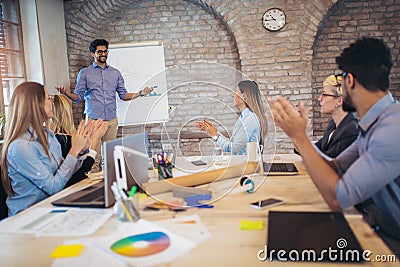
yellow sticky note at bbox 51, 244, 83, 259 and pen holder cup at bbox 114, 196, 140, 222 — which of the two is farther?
pen holder cup at bbox 114, 196, 140, 222

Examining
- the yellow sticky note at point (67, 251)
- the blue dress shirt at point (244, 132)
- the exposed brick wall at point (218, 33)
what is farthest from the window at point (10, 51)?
the yellow sticky note at point (67, 251)

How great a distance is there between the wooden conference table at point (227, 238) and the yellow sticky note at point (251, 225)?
1cm

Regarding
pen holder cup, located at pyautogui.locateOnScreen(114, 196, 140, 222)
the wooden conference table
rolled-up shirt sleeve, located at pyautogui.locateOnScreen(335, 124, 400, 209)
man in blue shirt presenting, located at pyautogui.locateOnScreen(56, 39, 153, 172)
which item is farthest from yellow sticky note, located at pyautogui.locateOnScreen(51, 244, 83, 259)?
man in blue shirt presenting, located at pyautogui.locateOnScreen(56, 39, 153, 172)

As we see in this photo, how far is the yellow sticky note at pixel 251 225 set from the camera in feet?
3.62

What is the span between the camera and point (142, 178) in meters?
1.44

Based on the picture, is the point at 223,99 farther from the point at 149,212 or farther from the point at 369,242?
the point at 369,242

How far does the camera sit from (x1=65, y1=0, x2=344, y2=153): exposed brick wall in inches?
163

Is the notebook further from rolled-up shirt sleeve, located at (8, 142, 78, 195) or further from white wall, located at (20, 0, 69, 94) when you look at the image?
white wall, located at (20, 0, 69, 94)

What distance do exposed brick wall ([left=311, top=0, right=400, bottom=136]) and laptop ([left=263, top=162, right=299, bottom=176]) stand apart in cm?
265

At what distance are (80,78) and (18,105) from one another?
8.62 feet

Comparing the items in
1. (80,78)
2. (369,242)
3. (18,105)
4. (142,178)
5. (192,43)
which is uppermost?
(192,43)

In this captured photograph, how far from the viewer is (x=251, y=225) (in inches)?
44.3

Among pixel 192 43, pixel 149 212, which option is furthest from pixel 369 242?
pixel 192 43

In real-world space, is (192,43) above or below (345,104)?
above
